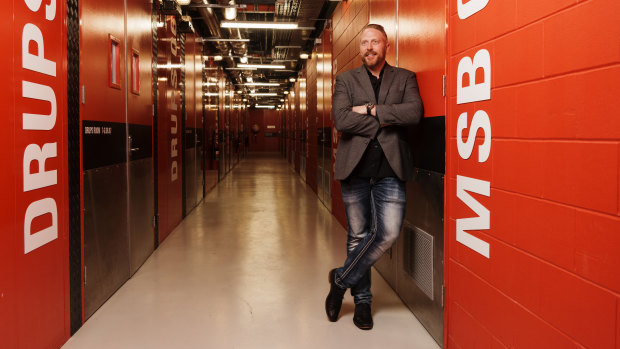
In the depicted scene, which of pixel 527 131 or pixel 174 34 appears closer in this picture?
pixel 527 131

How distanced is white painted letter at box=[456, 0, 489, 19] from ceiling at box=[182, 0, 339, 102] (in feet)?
11.9

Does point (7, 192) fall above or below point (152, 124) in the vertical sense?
below

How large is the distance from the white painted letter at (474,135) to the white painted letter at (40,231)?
1903 mm

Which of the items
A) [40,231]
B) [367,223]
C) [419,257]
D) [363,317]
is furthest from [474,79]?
[40,231]

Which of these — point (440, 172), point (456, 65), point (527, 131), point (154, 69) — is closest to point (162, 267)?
point (154, 69)

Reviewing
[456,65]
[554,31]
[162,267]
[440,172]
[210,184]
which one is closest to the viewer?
[554,31]

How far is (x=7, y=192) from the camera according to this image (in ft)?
6.17

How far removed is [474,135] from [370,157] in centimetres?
65

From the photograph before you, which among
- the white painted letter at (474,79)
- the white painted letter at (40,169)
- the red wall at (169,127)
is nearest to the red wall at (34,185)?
the white painted letter at (40,169)

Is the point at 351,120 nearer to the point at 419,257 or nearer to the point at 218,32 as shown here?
the point at 419,257

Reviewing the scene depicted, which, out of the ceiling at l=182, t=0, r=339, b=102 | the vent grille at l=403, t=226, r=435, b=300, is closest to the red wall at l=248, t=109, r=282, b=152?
the ceiling at l=182, t=0, r=339, b=102

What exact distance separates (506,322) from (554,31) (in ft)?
3.35

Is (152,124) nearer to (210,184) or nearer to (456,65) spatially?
(456,65)

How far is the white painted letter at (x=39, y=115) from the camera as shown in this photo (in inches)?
79.2
